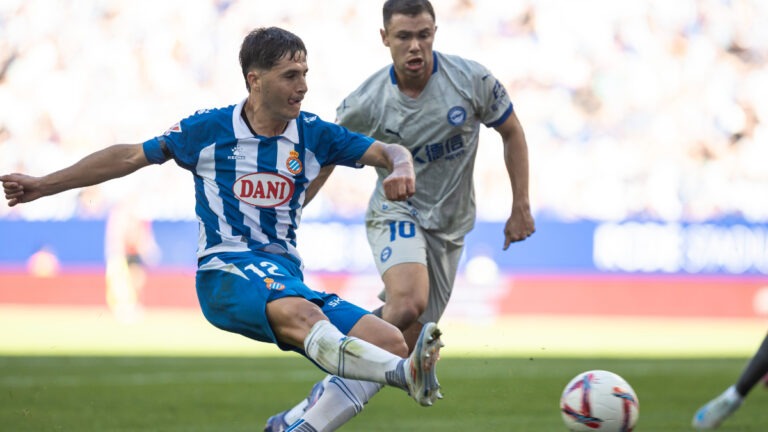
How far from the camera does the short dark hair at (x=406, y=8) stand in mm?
6828

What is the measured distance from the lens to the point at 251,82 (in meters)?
5.51

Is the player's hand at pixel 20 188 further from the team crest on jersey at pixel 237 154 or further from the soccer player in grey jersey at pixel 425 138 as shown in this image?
the soccer player in grey jersey at pixel 425 138

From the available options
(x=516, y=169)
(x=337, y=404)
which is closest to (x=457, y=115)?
(x=516, y=169)

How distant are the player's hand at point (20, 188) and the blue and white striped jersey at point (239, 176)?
0.56 metres

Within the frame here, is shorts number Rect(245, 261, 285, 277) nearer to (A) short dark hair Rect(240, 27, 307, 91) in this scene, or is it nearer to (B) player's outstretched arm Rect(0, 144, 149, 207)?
(B) player's outstretched arm Rect(0, 144, 149, 207)

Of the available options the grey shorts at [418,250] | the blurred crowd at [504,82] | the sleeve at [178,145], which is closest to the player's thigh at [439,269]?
the grey shorts at [418,250]

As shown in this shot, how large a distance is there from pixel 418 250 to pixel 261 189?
1783mm

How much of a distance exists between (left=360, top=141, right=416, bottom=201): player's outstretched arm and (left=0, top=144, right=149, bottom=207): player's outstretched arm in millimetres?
1118

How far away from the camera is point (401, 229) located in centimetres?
707

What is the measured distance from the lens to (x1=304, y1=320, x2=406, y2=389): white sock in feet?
15.6

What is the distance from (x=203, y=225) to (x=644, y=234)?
13.2 metres

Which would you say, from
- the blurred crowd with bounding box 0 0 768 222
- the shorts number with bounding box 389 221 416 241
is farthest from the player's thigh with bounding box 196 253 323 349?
the blurred crowd with bounding box 0 0 768 222

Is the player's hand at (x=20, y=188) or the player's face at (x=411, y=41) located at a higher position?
the player's face at (x=411, y=41)

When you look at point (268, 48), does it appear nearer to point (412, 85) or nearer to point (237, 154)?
point (237, 154)
